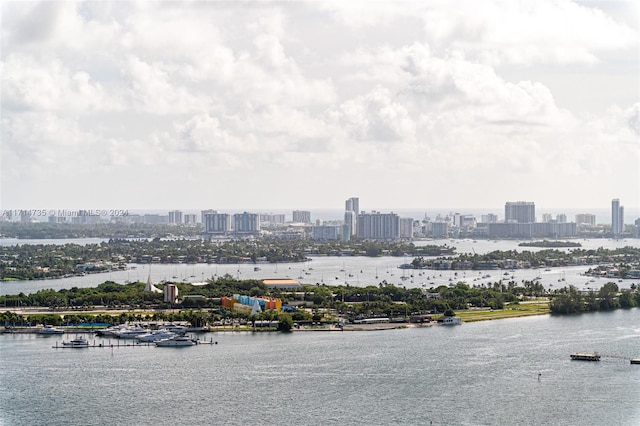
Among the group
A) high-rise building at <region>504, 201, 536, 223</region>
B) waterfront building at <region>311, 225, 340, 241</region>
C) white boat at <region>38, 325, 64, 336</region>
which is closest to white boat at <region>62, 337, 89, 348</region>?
white boat at <region>38, 325, 64, 336</region>

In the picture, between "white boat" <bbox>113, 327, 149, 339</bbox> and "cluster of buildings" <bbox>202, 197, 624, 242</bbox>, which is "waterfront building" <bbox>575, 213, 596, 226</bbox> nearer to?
"cluster of buildings" <bbox>202, 197, 624, 242</bbox>

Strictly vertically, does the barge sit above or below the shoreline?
below

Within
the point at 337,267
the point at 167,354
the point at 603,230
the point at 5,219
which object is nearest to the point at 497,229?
the point at 603,230

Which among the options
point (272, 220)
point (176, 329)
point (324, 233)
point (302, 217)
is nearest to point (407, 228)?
point (324, 233)

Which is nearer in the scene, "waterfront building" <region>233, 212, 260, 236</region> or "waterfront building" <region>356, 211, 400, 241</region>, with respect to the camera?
"waterfront building" <region>356, 211, 400, 241</region>

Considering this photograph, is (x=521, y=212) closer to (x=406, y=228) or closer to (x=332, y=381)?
(x=406, y=228)

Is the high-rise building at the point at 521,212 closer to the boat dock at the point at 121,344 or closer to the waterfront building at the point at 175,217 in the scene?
the waterfront building at the point at 175,217

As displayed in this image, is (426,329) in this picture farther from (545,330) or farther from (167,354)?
(167,354)
